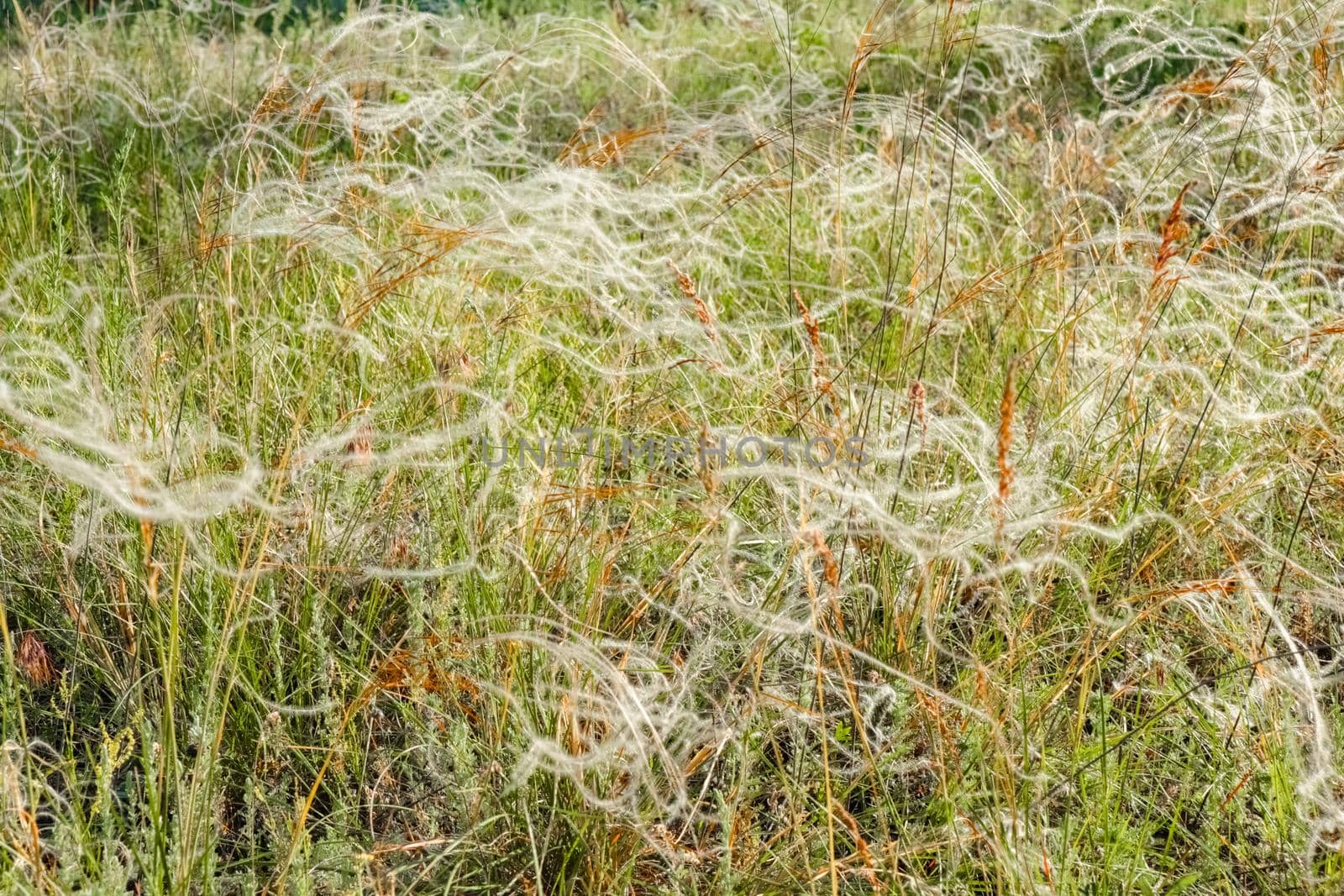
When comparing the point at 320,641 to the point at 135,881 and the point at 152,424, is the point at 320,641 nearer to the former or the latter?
the point at 135,881

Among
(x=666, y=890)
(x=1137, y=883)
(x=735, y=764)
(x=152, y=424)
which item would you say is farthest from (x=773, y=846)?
(x=152, y=424)

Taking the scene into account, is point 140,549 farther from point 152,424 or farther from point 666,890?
point 666,890

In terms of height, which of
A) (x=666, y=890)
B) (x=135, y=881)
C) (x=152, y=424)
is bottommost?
(x=135, y=881)

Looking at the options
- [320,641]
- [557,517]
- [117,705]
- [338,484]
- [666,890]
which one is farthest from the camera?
[338,484]

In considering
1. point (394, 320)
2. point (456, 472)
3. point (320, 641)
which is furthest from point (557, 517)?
point (394, 320)

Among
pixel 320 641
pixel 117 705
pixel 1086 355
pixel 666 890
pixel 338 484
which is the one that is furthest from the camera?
pixel 1086 355

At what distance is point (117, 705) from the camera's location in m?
1.44

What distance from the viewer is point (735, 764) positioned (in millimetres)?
1521

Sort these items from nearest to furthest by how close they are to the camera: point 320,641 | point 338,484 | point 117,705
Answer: point 117,705, point 320,641, point 338,484

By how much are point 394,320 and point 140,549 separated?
0.87 meters

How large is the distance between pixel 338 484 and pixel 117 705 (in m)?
0.53

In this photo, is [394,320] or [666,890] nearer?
[666,890]

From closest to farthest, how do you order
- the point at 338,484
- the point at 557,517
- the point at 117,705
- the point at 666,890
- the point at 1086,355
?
the point at 666,890 → the point at 117,705 → the point at 557,517 → the point at 338,484 → the point at 1086,355

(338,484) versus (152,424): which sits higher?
(152,424)
